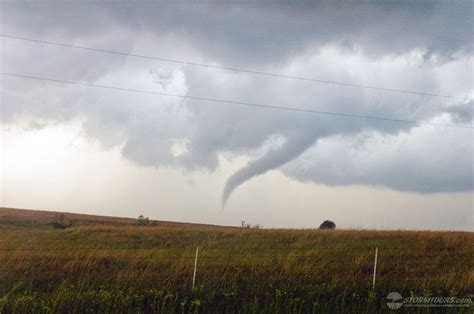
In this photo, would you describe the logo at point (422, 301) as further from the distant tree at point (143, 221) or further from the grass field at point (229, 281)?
the distant tree at point (143, 221)

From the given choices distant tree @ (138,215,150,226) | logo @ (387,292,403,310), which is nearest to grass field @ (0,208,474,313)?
logo @ (387,292,403,310)

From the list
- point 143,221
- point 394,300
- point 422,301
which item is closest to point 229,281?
point 394,300

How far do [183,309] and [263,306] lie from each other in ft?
5.78

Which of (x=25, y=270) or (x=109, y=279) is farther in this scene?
(x=25, y=270)

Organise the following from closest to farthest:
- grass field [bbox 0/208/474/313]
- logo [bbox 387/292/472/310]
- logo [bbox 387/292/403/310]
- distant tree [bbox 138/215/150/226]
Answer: grass field [bbox 0/208/474/313]
logo [bbox 387/292/403/310]
logo [bbox 387/292/472/310]
distant tree [bbox 138/215/150/226]

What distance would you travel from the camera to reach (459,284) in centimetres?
1337

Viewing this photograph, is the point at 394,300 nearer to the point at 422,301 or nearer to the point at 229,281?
the point at 422,301

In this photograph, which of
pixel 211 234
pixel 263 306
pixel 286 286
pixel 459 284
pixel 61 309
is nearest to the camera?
pixel 61 309

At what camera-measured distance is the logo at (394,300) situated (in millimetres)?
11180

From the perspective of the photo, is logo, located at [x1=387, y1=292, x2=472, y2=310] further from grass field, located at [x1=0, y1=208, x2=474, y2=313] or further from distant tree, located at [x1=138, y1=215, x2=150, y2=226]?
distant tree, located at [x1=138, y1=215, x2=150, y2=226]

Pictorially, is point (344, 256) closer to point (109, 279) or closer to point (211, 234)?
point (109, 279)

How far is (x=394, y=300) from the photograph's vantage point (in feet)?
38.2

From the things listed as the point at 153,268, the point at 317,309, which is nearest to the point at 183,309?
the point at 317,309

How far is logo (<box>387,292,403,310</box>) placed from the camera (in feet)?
36.7
